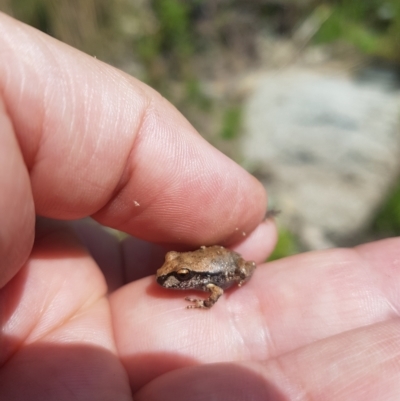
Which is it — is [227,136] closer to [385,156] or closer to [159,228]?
[385,156]

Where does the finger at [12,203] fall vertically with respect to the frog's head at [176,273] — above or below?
above

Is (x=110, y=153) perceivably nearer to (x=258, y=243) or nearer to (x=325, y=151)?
(x=258, y=243)

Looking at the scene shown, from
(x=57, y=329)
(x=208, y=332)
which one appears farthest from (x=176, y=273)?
(x=57, y=329)

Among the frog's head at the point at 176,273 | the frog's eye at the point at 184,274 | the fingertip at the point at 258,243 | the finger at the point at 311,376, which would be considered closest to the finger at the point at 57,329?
the finger at the point at 311,376

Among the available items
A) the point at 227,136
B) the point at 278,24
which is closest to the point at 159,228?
the point at 227,136

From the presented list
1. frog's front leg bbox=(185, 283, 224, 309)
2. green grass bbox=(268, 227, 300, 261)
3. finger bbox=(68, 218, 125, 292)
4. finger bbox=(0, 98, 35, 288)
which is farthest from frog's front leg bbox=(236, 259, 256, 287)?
finger bbox=(0, 98, 35, 288)

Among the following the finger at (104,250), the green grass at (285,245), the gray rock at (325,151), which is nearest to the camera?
the finger at (104,250)

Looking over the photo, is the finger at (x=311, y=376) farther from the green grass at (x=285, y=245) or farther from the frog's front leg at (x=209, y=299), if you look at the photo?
the green grass at (x=285, y=245)

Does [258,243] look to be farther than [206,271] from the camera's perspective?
Yes
